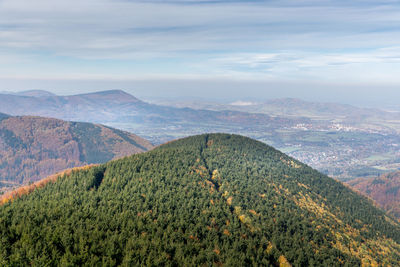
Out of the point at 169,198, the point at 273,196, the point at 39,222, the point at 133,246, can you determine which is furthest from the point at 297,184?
the point at 39,222

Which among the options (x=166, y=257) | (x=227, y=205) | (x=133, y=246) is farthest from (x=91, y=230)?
(x=227, y=205)

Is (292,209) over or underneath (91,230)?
underneath

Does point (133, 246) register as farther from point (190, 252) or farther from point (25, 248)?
point (25, 248)

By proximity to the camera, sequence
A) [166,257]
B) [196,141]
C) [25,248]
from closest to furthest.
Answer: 1. [25,248]
2. [166,257]
3. [196,141]

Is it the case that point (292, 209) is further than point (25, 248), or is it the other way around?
point (292, 209)

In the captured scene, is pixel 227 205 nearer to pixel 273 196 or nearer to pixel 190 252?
pixel 273 196

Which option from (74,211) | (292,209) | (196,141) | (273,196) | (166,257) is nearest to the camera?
(166,257)

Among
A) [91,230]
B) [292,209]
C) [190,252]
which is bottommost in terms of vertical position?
[292,209]
